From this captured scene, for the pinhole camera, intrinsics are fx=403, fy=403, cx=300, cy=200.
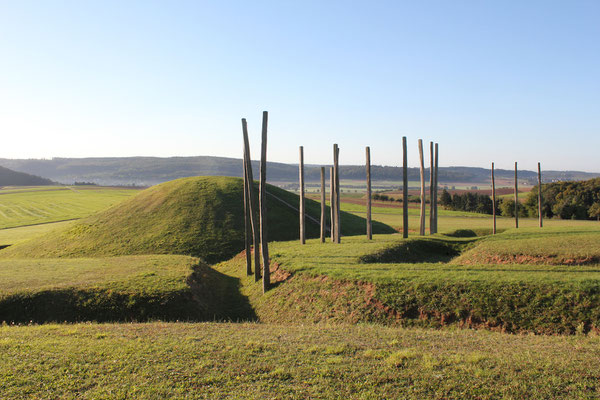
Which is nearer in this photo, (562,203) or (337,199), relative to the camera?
(337,199)

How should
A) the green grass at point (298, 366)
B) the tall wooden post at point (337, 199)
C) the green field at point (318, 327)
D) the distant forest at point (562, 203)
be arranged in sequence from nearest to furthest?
1. the green grass at point (298, 366)
2. the green field at point (318, 327)
3. the tall wooden post at point (337, 199)
4. the distant forest at point (562, 203)

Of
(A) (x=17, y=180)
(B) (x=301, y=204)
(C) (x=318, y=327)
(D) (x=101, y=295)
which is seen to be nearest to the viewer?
(C) (x=318, y=327)

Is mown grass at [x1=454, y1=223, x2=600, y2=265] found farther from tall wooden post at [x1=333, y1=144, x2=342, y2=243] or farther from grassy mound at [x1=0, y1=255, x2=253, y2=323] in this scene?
grassy mound at [x1=0, y1=255, x2=253, y2=323]

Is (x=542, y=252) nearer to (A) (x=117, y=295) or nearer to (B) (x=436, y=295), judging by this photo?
(B) (x=436, y=295)

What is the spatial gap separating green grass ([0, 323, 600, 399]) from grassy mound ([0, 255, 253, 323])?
4.99 meters

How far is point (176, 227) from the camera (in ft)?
112

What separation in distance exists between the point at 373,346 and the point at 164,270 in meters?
14.5

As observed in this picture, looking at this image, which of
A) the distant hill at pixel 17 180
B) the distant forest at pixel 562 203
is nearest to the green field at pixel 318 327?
the distant forest at pixel 562 203

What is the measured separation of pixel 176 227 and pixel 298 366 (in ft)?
89.1

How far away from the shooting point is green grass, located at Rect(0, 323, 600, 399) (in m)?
7.96

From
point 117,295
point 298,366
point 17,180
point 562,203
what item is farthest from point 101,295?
point 17,180

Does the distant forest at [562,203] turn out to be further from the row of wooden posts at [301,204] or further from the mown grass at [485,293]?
the mown grass at [485,293]

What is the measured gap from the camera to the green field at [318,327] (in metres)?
8.26

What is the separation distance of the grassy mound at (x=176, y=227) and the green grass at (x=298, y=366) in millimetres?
19257
